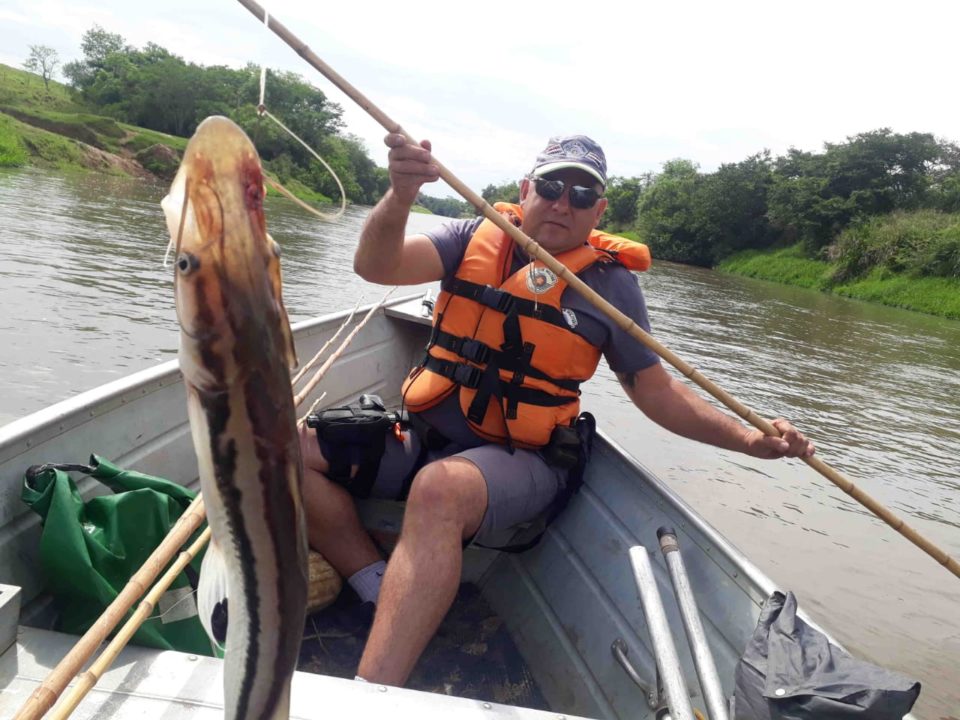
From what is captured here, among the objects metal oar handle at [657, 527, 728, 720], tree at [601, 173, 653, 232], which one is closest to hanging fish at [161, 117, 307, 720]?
metal oar handle at [657, 527, 728, 720]

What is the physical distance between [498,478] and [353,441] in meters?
0.71

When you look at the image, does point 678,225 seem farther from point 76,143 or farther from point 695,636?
point 695,636

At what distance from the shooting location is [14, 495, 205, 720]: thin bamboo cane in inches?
56.8

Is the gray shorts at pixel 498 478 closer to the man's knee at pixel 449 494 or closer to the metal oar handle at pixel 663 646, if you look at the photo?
the man's knee at pixel 449 494

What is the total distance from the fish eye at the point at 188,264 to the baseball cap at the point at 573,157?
2429 millimetres

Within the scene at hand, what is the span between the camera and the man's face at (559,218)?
10.8ft

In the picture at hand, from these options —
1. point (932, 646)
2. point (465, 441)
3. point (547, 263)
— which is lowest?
point (932, 646)

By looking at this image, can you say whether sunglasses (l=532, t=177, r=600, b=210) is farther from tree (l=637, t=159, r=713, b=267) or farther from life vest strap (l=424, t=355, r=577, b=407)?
tree (l=637, t=159, r=713, b=267)

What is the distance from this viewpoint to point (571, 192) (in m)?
3.27

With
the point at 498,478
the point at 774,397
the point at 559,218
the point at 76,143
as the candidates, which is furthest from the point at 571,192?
the point at 76,143

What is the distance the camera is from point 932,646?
15.6ft

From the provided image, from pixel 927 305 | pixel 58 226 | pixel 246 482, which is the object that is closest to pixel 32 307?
pixel 58 226

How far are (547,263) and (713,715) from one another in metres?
1.70

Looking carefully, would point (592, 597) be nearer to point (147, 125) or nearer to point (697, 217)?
point (697, 217)
